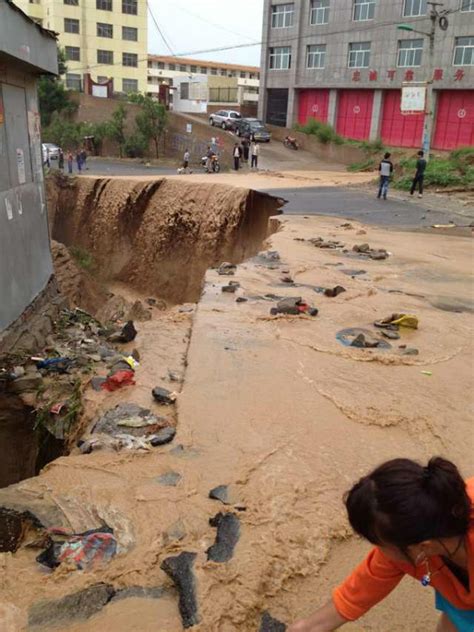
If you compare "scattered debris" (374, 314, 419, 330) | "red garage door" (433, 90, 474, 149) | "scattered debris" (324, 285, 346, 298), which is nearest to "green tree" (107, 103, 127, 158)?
"red garage door" (433, 90, 474, 149)

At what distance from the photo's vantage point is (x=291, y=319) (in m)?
6.99

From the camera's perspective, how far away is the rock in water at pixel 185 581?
265cm

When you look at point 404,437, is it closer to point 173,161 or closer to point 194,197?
point 194,197

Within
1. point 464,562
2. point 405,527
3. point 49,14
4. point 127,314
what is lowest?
point 127,314

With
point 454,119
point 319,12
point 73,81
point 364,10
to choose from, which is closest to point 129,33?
point 73,81

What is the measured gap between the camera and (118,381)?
17.7ft

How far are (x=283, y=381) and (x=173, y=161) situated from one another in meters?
29.7

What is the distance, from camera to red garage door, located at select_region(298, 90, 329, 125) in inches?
1499

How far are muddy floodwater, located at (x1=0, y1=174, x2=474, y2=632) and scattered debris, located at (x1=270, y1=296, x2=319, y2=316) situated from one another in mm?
161

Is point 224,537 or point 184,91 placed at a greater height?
point 184,91

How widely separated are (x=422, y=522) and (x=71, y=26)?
53532 mm

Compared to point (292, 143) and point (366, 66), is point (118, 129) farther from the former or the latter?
point (366, 66)

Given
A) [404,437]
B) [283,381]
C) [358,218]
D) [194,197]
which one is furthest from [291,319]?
[194,197]

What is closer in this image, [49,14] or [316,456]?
[316,456]
